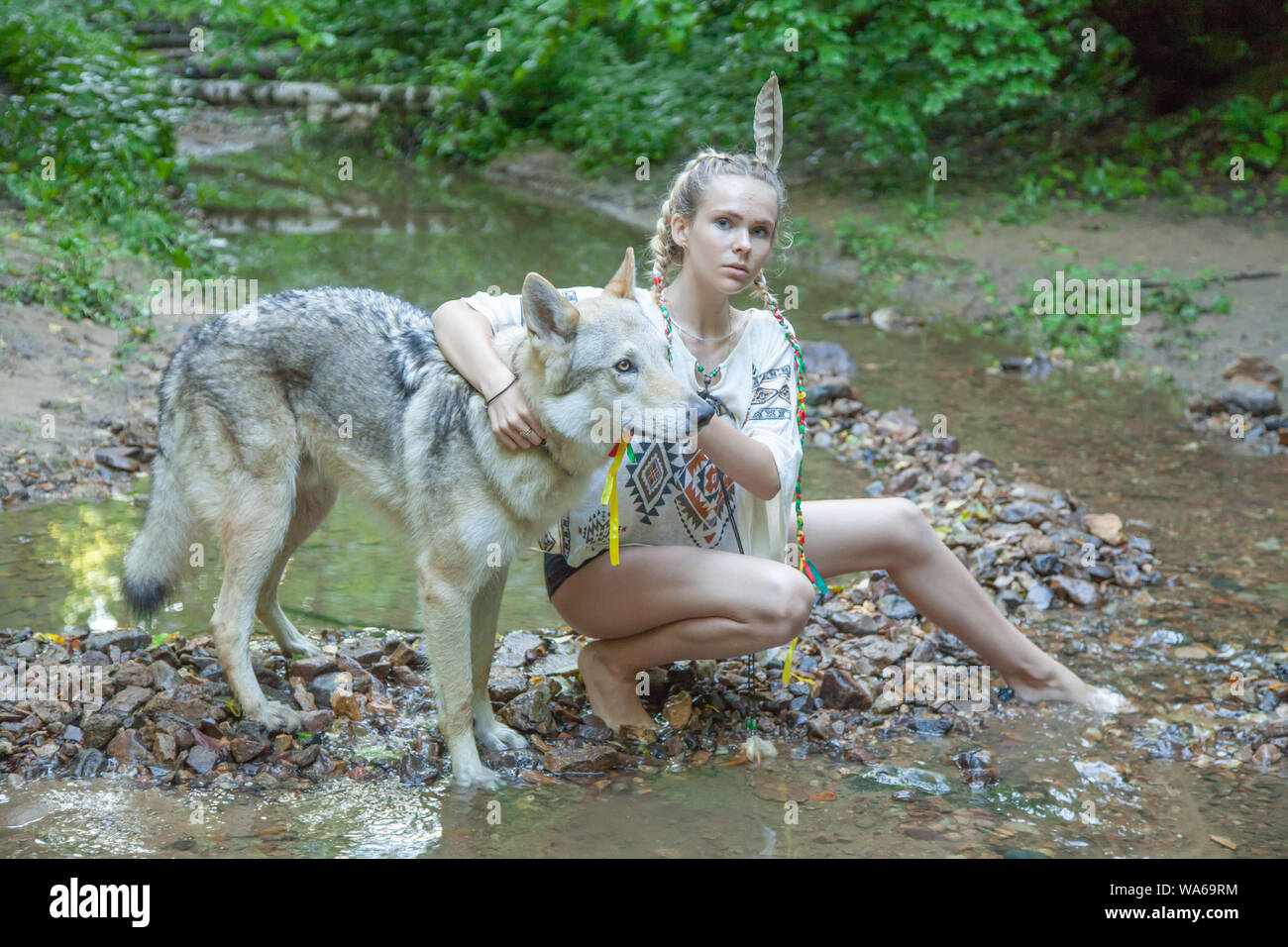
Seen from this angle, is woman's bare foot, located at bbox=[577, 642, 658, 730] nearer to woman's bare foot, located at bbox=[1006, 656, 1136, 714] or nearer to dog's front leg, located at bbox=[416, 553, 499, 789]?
dog's front leg, located at bbox=[416, 553, 499, 789]

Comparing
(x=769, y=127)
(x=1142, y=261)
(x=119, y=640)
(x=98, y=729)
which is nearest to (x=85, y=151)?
(x=119, y=640)

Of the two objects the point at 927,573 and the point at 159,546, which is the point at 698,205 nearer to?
the point at 927,573

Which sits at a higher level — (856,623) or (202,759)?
(856,623)

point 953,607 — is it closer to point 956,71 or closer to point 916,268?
point 916,268

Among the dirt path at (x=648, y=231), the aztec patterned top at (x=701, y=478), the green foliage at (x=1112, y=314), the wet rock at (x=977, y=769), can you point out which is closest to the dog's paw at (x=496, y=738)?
the aztec patterned top at (x=701, y=478)

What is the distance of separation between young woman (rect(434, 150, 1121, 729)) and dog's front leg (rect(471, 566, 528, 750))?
0.77ft

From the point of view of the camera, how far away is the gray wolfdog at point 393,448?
326 centimetres

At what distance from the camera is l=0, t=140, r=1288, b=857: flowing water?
3.15 metres

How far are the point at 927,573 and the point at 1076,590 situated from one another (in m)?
1.37

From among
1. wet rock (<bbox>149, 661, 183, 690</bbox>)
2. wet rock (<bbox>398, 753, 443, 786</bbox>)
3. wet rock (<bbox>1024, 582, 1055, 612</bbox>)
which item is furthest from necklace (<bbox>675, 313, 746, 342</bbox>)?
wet rock (<bbox>1024, 582, 1055, 612</bbox>)

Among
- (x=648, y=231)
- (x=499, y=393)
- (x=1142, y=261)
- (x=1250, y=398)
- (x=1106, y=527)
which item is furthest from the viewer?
(x=648, y=231)

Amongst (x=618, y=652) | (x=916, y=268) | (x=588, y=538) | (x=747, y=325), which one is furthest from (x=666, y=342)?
(x=916, y=268)

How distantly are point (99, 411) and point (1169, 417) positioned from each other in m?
6.82

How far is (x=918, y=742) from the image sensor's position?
12.8 ft
